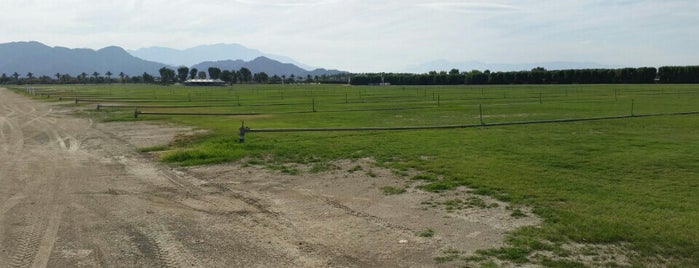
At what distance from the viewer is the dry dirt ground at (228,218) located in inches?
249

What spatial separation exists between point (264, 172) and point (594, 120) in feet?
52.4

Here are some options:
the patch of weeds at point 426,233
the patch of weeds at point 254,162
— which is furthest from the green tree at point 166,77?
the patch of weeds at point 426,233

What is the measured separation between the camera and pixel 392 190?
972 cm

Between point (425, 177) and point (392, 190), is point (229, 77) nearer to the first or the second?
point (425, 177)

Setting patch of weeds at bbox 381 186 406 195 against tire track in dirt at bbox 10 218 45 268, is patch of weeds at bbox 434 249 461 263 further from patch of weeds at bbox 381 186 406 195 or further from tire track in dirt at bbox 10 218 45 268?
tire track in dirt at bbox 10 218 45 268

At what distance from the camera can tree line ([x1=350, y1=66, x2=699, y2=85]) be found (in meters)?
84.1

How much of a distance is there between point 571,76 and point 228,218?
322 ft

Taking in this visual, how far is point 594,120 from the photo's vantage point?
22.3 metres

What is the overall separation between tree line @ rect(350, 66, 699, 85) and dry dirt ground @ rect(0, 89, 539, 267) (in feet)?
290

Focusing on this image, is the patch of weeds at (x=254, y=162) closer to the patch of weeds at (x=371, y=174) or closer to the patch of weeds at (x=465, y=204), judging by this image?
the patch of weeds at (x=371, y=174)

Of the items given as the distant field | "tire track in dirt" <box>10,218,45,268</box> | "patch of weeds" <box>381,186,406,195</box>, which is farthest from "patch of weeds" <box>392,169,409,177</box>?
"tire track in dirt" <box>10,218,45,268</box>

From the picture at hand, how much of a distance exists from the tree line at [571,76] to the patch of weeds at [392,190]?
89.1m

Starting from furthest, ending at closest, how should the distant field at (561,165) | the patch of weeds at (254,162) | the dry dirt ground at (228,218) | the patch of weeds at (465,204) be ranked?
the patch of weeds at (254,162), the patch of weeds at (465,204), the distant field at (561,165), the dry dirt ground at (228,218)

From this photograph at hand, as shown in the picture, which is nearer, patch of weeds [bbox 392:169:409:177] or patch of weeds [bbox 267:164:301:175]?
patch of weeds [bbox 392:169:409:177]
